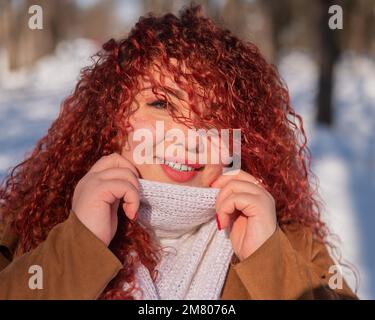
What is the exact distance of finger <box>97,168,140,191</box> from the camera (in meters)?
1.28

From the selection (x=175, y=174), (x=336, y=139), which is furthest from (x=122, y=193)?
(x=336, y=139)

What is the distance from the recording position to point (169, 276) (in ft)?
4.68

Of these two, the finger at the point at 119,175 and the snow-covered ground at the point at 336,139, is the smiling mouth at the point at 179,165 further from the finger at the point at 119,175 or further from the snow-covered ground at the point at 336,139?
the snow-covered ground at the point at 336,139

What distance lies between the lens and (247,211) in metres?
1.34

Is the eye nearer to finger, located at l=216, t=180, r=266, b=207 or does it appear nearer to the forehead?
the forehead

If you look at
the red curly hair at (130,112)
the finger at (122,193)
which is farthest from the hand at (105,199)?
the red curly hair at (130,112)

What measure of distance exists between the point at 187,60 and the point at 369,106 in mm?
13571

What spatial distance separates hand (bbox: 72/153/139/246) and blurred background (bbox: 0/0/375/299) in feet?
1.93

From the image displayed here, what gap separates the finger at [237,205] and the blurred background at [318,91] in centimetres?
63

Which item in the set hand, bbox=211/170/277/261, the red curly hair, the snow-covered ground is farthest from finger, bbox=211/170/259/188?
the snow-covered ground

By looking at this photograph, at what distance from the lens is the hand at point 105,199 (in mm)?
1255

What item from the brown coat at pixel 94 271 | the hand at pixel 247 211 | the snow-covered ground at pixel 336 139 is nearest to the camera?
the brown coat at pixel 94 271

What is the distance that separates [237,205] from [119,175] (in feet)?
0.95

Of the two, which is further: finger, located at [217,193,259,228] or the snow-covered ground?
the snow-covered ground
